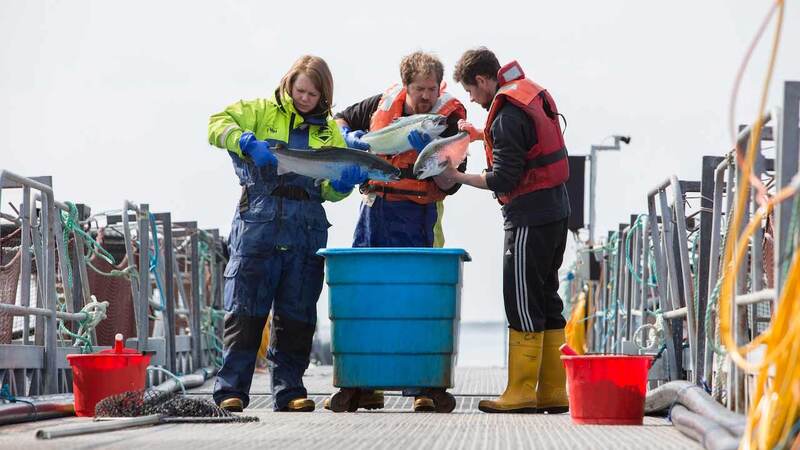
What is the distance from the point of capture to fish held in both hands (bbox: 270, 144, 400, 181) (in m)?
6.14

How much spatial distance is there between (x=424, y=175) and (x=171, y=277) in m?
4.61

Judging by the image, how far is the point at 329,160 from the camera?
20.4ft

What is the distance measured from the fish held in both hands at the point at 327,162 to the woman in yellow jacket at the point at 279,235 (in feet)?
0.17

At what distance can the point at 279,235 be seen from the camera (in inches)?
252

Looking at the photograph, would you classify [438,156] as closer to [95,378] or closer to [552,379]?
[552,379]

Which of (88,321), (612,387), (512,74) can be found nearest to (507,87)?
(512,74)

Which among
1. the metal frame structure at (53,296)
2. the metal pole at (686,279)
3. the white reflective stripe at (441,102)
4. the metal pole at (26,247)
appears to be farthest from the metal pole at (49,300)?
the metal pole at (686,279)

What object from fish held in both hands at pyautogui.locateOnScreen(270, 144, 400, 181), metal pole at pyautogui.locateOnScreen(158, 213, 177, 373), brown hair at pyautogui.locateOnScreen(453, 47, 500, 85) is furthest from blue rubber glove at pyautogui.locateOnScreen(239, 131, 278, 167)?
metal pole at pyautogui.locateOnScreen(158, 213, 177, 373)

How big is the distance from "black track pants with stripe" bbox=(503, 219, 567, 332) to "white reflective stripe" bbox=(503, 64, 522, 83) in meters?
0.75

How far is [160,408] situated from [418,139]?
2026 mm

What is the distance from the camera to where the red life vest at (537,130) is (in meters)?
6.36

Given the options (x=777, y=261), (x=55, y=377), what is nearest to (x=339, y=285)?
(x=55, y=377)

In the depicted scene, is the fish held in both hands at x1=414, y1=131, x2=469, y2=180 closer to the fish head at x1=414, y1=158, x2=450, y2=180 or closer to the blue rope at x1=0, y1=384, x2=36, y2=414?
the fish head at x1=414, y1=158, x2=450, y2=180

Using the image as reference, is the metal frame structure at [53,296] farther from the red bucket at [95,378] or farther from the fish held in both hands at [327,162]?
the fish held in both hands at [327,162]
